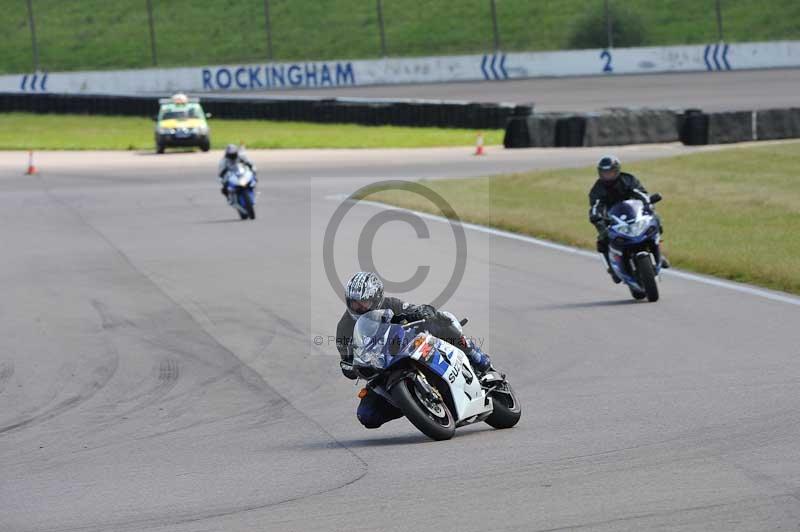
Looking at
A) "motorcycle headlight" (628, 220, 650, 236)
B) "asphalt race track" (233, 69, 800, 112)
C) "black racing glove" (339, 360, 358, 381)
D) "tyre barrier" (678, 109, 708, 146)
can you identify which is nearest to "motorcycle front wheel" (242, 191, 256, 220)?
"motorcycle headlight" (628, 220, 650, 236)

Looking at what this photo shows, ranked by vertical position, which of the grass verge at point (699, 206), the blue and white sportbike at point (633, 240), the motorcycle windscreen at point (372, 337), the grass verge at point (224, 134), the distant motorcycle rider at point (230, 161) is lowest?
the grass verge at point (224, 134)

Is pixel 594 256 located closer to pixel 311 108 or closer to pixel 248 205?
pixel 248 205

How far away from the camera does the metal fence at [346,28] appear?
206ft

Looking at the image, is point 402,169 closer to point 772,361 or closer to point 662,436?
point 772,361

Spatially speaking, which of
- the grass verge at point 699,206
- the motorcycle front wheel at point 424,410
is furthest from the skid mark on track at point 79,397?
the grass verge at point 699,206

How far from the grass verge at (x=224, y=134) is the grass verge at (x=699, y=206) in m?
13.1

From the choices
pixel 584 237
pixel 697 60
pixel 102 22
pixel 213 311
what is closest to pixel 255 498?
pixel 213 311

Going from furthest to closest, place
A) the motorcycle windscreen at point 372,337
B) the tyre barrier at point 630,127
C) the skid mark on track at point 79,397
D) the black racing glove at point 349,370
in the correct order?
1. the tyre barrier at point 630,127
2. the skid mark on track at point 79,397
3. the black racing glove at point 349,370
4. the motorcycle windscreen at point 372,337

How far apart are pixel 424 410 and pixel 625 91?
1860 inches

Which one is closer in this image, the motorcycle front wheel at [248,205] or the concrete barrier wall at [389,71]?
the motorcycle front wheel at [248,205]

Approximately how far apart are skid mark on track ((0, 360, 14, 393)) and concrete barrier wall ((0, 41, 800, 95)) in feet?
159

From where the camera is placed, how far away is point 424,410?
8656mm

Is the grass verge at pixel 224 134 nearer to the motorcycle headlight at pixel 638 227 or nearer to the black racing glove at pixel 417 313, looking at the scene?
the motorcycle headlight at pixel 638 227

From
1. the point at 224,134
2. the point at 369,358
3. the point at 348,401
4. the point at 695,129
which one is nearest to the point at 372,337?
the point at 369,358
